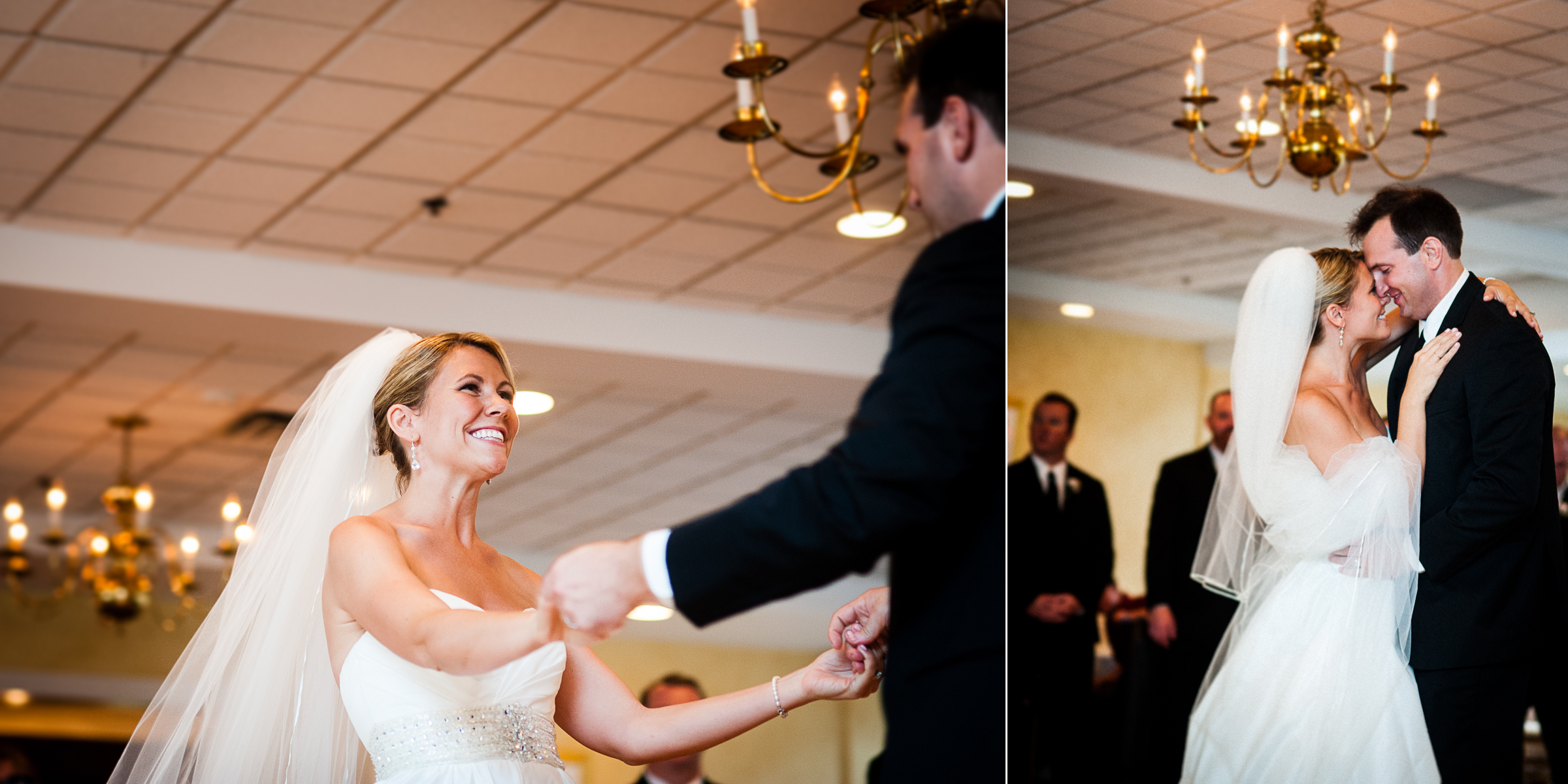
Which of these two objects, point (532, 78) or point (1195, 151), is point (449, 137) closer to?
point (532, 78)

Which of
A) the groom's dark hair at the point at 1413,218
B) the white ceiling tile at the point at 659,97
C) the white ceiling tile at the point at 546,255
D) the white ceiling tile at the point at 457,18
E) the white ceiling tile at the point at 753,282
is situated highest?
the white ceiling tile at the point at 457,18

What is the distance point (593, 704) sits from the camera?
82.7 inches

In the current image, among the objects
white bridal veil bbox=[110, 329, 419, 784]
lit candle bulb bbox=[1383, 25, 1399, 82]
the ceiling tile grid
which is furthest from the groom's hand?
the ceiling tile grid

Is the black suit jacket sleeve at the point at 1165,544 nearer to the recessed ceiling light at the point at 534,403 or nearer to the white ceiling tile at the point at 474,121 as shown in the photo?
the white ceiling tile at the point at 474,121

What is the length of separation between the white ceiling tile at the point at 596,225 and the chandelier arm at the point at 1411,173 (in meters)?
2.43

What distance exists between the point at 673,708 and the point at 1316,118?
57.3 inches

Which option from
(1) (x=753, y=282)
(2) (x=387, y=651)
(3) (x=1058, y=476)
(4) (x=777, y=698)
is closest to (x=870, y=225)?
(1) (x=753, y=282)

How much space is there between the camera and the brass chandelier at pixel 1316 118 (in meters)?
2.38

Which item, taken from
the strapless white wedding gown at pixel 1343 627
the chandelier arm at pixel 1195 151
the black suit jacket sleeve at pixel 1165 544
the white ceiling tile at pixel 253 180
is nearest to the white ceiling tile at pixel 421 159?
the white ceiling tile at pixel 253 180

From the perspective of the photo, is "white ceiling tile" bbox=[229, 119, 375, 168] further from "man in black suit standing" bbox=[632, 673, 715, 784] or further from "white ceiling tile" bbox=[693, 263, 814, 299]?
"man in black suit standing" bbox=[632, 673, 715, 784]

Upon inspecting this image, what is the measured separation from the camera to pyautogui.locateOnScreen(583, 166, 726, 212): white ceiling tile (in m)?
4.19

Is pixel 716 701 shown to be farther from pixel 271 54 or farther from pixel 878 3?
pixel 271 54

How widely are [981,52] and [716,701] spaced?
99 cm

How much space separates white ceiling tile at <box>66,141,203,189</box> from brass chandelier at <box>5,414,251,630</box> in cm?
83
